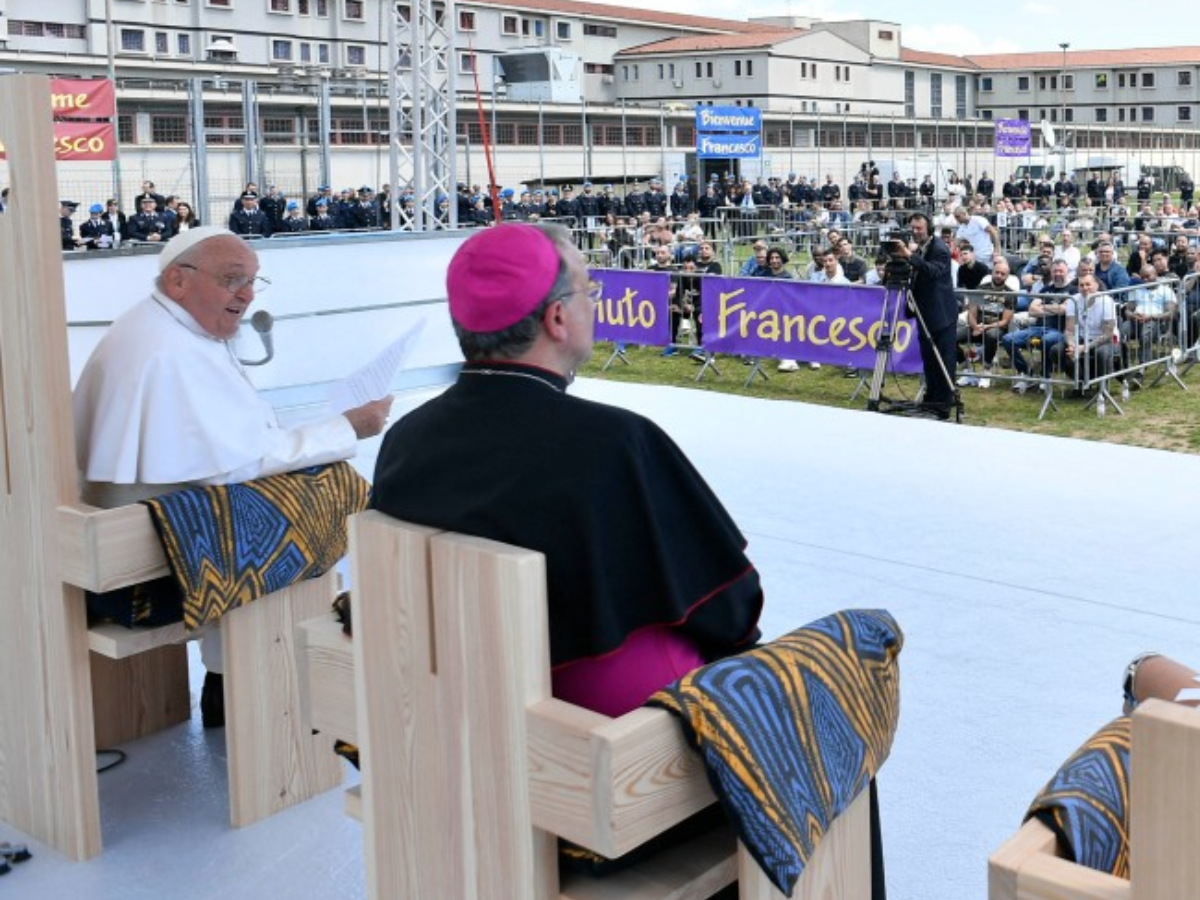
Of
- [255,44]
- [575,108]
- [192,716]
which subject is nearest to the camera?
[192,716]

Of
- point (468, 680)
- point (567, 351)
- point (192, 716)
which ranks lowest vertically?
point (192, 716)

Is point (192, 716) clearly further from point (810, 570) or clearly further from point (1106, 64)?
point (1106, 64)

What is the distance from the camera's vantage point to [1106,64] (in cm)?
9056

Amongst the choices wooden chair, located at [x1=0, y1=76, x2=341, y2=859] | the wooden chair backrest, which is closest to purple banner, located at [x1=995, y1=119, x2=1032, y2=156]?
wooden chair, located at [x1=0, y1=76, x2=341, y2=859]

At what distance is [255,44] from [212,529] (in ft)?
180

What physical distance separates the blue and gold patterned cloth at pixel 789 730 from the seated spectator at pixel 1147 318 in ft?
34.4

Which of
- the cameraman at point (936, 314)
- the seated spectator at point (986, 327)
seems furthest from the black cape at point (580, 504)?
the seated spectator at point (986, 327)

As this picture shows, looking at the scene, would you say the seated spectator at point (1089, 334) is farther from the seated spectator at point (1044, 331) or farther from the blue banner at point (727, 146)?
the blue banner at point (727, 146)

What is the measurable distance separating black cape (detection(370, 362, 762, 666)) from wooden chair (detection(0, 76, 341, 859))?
1.23 meters

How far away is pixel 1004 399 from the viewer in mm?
12094

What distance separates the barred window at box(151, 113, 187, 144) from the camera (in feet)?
109

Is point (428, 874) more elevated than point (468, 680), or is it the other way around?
point (468, 680)

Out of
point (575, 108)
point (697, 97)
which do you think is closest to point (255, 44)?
→ point (575, 108)

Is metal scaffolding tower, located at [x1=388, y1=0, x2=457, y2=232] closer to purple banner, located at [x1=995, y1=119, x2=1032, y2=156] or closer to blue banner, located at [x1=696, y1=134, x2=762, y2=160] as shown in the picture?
blue banner, located at [x1=696, y1=134, x2=762, y2=160]
